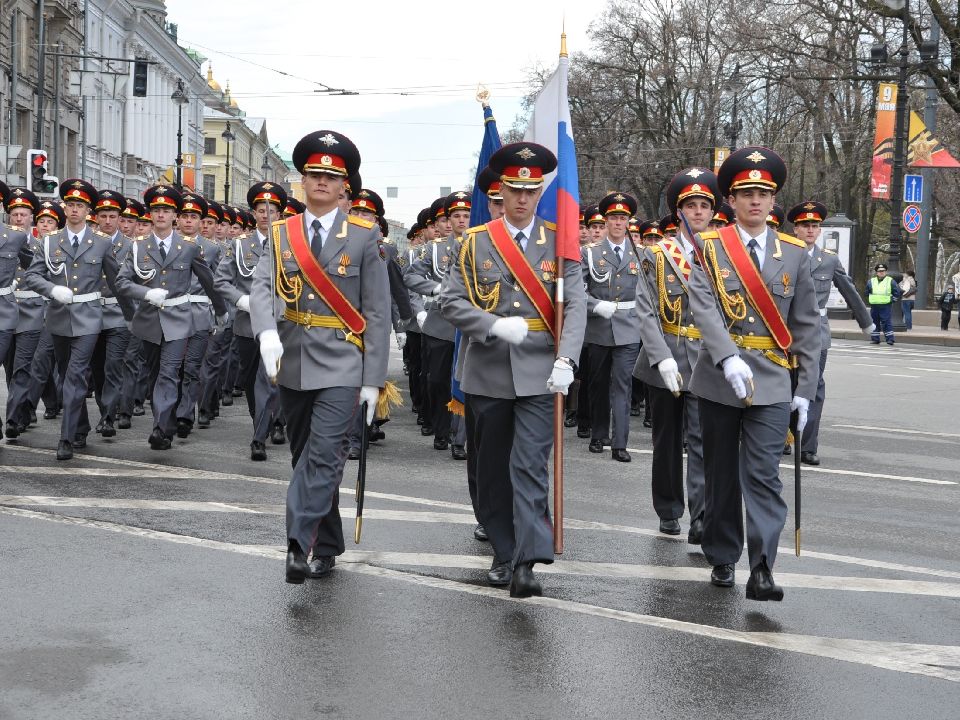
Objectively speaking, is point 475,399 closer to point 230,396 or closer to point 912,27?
point 230,396

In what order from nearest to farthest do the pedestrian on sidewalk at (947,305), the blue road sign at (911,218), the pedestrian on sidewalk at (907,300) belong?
1. the blue road sign at (911,218)
2. the pedestrian on sidewalk at (907,300)
3. the pedestrian on sidewalk at (947,305)

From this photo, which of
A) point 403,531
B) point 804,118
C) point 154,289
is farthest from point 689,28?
point 403,531

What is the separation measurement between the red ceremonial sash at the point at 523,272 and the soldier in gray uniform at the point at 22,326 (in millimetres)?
6249

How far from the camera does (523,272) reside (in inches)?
262

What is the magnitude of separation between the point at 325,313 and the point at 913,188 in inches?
1118

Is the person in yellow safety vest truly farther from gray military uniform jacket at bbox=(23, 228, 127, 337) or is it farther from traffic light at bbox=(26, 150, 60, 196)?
gray military uniform jacket at bbox=(23, 228, 127, 337)

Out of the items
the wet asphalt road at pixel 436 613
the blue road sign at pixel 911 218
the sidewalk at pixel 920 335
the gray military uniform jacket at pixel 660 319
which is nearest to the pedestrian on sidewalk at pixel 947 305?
the sidewalk at pixel 920 335

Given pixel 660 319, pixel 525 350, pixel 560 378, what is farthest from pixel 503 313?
pixel 660 319

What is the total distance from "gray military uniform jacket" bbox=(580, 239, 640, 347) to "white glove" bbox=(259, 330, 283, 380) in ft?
19.2

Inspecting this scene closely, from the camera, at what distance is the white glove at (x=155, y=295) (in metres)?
11.5

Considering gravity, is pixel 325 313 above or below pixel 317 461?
above

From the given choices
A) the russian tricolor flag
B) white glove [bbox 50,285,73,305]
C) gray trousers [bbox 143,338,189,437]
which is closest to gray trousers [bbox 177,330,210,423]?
gray trousers [bbox 143,338,189,437]

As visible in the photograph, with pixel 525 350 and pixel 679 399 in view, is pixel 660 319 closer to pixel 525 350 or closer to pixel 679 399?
pixel 679 399

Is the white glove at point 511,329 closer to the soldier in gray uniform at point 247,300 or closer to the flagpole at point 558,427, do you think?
the flagpole at point 558,427
